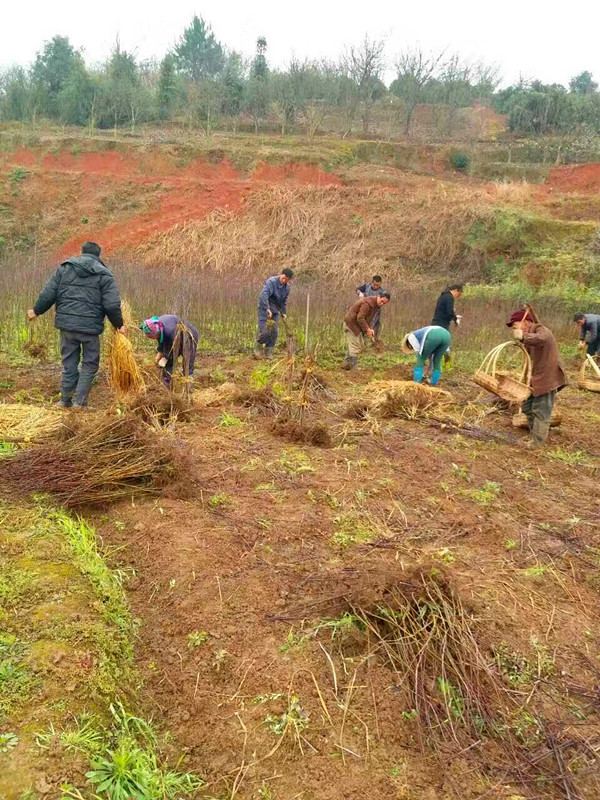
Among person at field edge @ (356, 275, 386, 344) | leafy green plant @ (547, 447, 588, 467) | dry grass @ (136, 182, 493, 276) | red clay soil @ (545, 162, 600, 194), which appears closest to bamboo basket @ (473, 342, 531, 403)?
leafy green plant @ (547, 447, 588, 467)

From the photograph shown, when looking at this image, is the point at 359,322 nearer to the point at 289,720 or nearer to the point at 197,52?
the point at 289,720

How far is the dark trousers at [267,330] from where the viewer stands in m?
8.77

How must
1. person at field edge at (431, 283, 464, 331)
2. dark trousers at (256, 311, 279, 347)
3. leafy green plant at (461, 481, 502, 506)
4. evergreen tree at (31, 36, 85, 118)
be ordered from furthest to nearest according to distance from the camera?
evergreen tree at (31, 36, 85, 118)
dark trousers at (256, 311, 279, 347)
person at field edge at (431, 283, 464, 331)
leafy green plant at (461, 481, 502, 506)

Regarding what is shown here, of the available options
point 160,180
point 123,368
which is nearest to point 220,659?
point 123,368

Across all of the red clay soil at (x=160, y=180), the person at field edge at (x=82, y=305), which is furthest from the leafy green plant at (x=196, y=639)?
the red clay soil at (x=160, y=180)

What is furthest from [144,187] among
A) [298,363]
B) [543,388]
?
[543,388]

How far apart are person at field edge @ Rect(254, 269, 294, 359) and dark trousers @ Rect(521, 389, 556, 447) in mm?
3953

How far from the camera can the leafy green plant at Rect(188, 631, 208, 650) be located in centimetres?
267

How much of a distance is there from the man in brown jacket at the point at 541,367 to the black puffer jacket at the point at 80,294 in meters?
3.80

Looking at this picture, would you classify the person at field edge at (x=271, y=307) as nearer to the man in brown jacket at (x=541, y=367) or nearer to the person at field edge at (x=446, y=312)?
the person at field edge at (x=446, y=312)

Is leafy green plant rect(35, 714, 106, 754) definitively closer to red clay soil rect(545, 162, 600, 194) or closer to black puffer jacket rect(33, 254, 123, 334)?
black puffer jacket rect(33, 254, 123, 334)

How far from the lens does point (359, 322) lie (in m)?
8.21

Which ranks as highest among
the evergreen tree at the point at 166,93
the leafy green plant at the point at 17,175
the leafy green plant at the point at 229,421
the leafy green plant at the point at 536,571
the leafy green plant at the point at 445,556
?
the evergreen tree at the point at 166,93

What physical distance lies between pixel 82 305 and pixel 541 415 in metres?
4.51
